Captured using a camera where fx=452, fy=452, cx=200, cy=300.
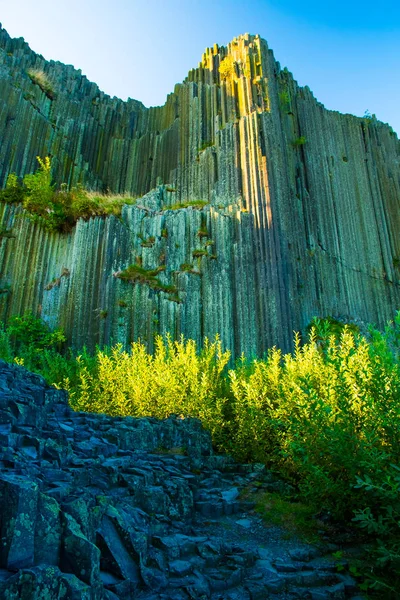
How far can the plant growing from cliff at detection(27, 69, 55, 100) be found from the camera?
24141 mm

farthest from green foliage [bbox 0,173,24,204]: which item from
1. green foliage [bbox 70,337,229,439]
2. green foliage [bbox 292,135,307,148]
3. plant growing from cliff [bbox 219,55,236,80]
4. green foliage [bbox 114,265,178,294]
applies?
green foliage [bbox 292,135,307,148]

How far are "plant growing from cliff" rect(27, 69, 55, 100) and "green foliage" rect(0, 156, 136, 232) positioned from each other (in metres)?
8.11

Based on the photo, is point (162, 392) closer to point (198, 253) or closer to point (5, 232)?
point (198, 253)

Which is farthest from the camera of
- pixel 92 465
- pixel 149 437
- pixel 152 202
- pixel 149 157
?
pixel 149 157

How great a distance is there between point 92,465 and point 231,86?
19.5 meters

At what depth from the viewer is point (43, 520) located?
262 cm

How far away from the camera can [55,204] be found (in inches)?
697

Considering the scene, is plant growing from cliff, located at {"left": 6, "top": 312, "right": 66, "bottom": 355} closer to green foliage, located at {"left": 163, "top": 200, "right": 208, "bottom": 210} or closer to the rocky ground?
green foliage, located at {"left": 163, "top": 200, "right": 208, "bottom": 210}

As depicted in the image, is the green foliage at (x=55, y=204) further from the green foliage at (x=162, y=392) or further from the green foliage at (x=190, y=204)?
the green foliage at (x=162, y=392)

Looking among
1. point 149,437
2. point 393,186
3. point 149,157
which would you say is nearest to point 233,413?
point 149,437

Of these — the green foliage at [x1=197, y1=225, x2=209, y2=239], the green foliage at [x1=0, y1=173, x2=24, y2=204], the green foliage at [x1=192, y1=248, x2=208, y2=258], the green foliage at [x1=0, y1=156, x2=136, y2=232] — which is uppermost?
the green foliage at [x1=0, y1=173, x2=24, y2=204]

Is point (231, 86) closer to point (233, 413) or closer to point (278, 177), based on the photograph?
point (278, 177)

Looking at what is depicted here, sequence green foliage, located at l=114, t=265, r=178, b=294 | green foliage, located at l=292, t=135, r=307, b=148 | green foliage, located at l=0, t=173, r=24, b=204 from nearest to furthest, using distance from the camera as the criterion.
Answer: green foliage, located at l=114, t=265, r=178, b=294 < green foliage, located at l=0, t=173, r=24, b=204 < green foliage, located at l=292, t=135, r=307, b=148

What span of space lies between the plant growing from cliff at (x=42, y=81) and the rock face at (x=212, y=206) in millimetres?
209
